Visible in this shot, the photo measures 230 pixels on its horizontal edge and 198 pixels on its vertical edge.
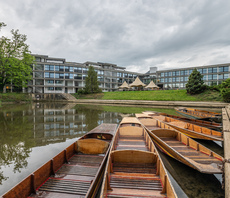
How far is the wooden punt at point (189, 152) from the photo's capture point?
15.1ft

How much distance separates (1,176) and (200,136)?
964 cm

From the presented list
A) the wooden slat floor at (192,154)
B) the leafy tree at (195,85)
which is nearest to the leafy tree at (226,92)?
the leafy tree at (195,85)

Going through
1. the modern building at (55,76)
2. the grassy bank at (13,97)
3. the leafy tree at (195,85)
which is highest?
the modern building at (55,76)

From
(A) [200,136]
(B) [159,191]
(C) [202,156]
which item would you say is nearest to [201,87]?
(A) [200,136]

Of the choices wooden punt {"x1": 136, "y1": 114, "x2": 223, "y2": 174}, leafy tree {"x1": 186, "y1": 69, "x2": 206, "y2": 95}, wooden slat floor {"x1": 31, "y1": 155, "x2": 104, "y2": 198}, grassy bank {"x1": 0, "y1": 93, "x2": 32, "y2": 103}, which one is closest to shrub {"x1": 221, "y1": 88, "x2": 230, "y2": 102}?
leafy tree {"x1": 186, "y1": 69, "x2": 206, "y2": 95}

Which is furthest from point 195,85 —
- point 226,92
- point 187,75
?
point 187,75

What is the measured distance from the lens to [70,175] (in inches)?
185

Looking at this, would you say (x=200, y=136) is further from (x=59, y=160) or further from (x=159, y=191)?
(x=59, y=160)

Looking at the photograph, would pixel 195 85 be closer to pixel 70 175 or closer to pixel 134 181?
pixel 134 181

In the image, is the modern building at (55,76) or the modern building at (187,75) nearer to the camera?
the modern building at (55,76)

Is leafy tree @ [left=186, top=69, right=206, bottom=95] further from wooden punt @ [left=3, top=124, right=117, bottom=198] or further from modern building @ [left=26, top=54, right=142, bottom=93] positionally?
modern building @ [left=26, top=54, right=142, bottom=93]

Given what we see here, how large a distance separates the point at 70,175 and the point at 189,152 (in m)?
5.07

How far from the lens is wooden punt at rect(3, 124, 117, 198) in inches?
144

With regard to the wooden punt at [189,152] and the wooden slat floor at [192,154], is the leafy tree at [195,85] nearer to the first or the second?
the wooden punt at [189,152]
